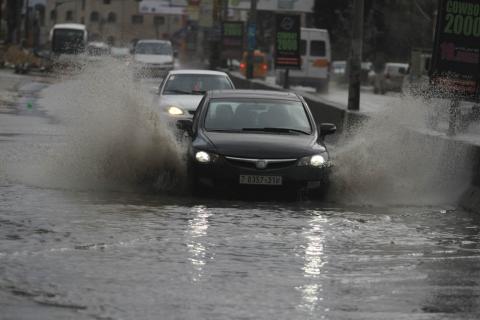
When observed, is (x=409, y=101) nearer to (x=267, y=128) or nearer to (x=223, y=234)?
(x=267, y=128)

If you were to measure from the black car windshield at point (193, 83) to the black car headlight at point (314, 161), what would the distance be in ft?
30.7

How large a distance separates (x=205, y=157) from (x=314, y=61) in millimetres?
43000

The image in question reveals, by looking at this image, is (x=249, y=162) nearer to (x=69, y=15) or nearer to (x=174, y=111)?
(x=174, y=111)

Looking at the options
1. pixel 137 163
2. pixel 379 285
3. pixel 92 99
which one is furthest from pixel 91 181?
pixel 379 285

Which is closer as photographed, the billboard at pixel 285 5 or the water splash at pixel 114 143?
the water splash at pixel 114 143

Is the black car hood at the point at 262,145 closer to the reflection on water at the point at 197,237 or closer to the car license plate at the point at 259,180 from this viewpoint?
the car license plate at the point at 259,180

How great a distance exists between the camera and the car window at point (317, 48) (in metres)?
57.8

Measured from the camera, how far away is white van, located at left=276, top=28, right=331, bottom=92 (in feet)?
190

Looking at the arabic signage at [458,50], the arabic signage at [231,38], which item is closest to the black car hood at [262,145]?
the arabic signage at [458,50]

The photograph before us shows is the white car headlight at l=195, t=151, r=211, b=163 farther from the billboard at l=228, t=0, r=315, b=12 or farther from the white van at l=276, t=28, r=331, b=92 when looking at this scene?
the billboard at l=228, t=0, r=315, b=12

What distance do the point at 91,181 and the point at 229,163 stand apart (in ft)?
8.25

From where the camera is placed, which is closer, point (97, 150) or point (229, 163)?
point (229, 163)

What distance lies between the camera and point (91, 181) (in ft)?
55.7

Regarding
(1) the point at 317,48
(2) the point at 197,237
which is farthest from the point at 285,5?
(2) the point at 197,237
